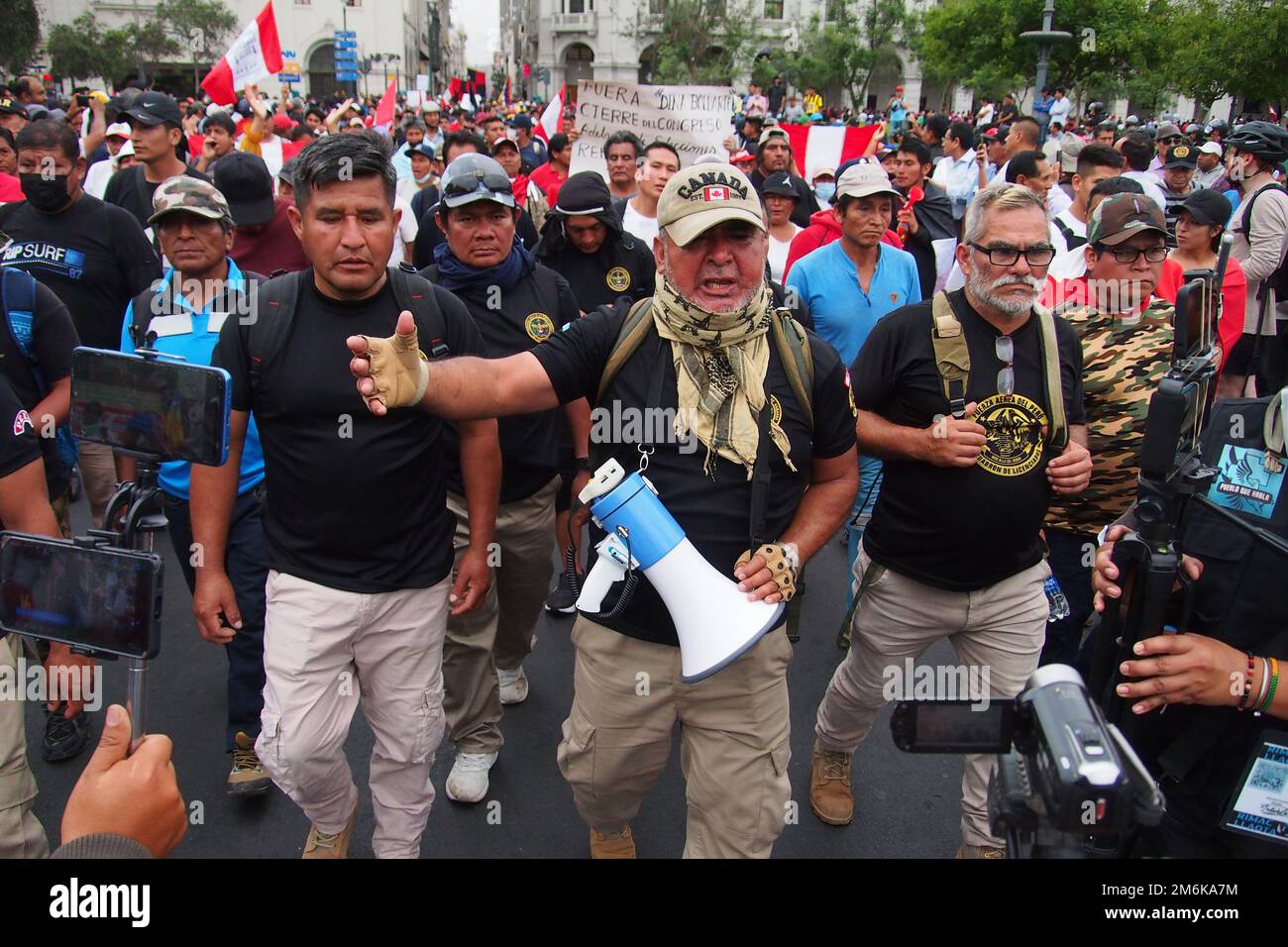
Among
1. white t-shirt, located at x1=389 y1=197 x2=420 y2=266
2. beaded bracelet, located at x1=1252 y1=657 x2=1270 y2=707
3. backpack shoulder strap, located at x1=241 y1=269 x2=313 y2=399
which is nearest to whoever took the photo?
beaded bracelet, located at x1=1252 y1=657 x2=1270 y2=707

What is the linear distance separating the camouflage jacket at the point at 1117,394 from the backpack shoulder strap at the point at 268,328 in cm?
271

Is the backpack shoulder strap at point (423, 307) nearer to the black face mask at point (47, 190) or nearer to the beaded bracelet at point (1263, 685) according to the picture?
the beaded bracelet at point (1263, 685)

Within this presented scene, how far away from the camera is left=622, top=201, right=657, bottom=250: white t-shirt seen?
604cm

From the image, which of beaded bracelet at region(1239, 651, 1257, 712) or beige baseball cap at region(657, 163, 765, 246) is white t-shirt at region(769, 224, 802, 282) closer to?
beige baseball cap at region(657, 163, 765, 246)

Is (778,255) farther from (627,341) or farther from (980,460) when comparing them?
(627,341)

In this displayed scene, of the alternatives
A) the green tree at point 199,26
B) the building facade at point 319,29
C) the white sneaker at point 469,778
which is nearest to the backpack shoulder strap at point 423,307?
the white sneaker at point 469,778

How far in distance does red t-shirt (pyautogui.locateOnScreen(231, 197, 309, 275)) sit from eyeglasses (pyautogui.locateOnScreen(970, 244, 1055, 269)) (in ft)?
11.5

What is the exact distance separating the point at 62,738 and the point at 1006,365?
385cm

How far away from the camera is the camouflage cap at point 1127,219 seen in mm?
3430

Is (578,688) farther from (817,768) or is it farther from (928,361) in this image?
(928,361)

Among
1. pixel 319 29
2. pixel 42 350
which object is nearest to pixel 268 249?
pixel 42 350

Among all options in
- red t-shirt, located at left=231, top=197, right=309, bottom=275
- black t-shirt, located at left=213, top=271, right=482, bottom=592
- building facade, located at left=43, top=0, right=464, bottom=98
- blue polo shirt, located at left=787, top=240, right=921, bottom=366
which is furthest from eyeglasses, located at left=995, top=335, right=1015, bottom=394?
building facade, located at left=43, top=0, right=464, bottom=98

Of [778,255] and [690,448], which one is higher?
[778,255]

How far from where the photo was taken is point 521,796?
3.49 meters
